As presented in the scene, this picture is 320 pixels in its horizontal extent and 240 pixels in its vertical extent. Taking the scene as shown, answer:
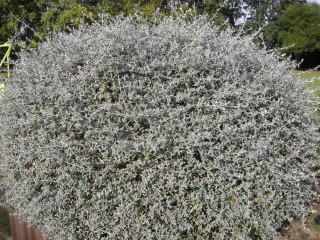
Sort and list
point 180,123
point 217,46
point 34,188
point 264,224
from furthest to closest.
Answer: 1. point 34,188
2. point 217,46
3. point 264,224
4. point 180,123

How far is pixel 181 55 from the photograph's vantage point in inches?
114

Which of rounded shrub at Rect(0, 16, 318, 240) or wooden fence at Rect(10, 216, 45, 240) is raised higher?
rounded shrub at Rect(0, 16, 318, 240)

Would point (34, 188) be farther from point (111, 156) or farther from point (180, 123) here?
A: point (180, 123)

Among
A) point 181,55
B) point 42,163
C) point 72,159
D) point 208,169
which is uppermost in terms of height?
point 181,55

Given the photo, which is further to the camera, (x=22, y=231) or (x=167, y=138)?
(x=22, y=231)

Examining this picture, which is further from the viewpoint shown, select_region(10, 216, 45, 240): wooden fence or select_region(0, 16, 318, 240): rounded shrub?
select_region(10, 216, 45, 240): wooden fence

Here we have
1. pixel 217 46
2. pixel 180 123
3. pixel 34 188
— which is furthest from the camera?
pixel 34 188

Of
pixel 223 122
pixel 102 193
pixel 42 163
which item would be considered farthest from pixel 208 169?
pixel 42 163

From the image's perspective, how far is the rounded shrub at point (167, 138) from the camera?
267cm

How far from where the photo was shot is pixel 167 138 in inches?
104

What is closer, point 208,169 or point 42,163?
point 208,169

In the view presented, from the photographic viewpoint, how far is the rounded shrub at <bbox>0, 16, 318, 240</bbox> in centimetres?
267

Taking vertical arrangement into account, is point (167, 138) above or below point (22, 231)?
above

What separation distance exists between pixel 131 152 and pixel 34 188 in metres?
1.03
